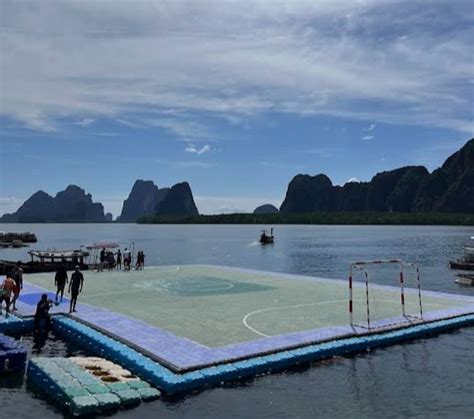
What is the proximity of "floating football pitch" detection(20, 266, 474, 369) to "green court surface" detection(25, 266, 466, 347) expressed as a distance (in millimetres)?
38

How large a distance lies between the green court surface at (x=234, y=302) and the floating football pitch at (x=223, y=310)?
0.12ft

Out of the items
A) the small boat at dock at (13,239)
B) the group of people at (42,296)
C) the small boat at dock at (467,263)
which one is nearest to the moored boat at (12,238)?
the small boat at dock at (13,239)

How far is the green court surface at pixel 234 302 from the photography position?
20.4m

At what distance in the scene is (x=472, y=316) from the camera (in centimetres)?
2323

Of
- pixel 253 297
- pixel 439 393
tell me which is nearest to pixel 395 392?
pixel 439 393

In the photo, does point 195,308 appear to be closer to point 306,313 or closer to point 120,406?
point 306,313

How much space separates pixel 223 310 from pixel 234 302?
7.50ft

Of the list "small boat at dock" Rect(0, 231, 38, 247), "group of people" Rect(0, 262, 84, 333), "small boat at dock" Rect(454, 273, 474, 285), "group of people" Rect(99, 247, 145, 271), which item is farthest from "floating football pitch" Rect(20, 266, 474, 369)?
"small boat at dock" Rect(0, 231, 38, 247)

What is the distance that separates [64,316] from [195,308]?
5.71m

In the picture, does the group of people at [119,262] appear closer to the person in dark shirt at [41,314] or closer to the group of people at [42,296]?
the group of people at [42,296]

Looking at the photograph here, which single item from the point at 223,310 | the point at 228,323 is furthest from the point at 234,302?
the point at 228,323

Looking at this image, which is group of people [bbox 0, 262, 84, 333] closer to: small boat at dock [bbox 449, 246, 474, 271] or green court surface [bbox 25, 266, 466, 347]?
green court surface [bbox 25, 266, 466, 347]

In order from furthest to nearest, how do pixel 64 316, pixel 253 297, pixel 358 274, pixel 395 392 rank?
pixel 358 274
pixel 253 297
pixel 64 316
pixel 395 392

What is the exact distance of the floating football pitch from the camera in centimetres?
1791
